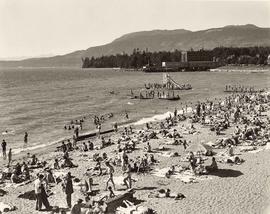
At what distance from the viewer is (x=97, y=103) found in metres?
73.2

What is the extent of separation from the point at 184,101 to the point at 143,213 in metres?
56.3

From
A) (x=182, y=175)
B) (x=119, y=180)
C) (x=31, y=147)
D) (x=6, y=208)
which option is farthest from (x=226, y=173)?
(x=31, y=147)

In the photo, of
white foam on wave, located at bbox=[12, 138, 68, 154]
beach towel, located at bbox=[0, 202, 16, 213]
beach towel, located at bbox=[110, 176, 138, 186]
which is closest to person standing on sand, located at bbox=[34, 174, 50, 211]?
beach towel, located at bbox=[0, 202, 16, 213]

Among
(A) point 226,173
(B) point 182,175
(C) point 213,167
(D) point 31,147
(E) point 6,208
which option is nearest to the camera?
(E) point 6,208

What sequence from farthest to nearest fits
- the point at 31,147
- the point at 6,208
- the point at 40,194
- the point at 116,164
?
the point at 31,147
the point at 116,164
the point at 6,208
the point at 40,194

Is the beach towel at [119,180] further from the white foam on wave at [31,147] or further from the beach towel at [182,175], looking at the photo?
the white foam on wave at [31,147]

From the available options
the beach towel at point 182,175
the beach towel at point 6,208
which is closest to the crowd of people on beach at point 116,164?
the beach towel at point 182,175

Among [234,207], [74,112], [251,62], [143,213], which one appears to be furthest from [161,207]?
[251,62]

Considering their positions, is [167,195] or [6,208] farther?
[167,195]

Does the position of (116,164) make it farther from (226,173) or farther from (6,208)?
(6,208)

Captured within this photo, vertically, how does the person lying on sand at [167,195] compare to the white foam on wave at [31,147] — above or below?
above

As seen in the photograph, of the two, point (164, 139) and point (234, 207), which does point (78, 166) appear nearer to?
point (164, 139)

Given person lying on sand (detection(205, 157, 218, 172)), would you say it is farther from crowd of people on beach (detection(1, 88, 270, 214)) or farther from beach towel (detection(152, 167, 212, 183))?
beach towel (detection(152, 167, 212, 183))

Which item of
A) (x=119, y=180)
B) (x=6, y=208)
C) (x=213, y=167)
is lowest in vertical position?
(x=6, y=208)
